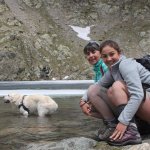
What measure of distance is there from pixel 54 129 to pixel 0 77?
165 ft

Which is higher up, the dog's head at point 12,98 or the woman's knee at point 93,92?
the woman's knee at point 93,92

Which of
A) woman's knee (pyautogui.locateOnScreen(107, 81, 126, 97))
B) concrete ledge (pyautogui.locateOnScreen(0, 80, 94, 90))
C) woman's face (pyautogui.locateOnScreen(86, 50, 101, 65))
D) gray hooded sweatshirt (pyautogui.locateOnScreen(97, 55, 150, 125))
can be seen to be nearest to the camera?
gray hooded sweatshirt (pyautogui.locateOnScreen(97, 55, 150, 125))

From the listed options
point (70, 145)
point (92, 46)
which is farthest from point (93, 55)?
point (70, 145)

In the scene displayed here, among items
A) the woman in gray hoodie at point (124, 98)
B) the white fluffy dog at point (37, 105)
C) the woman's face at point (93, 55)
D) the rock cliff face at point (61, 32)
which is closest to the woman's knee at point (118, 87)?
the woman in gray hoodie at point (124, 98)

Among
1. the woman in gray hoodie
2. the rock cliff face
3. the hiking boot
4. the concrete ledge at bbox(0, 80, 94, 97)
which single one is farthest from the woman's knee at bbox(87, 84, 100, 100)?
the rock cliff face

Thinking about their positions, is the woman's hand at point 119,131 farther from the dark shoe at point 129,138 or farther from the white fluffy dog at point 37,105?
the white fluffy dog at point 37,105

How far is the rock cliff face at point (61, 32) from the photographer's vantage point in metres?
58.6

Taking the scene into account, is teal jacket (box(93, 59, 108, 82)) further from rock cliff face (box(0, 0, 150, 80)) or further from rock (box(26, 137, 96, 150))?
rock cliff face (box(0, 0, 150, 80))

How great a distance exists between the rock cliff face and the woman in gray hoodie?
170 feet

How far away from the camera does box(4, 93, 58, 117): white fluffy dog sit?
1061cm

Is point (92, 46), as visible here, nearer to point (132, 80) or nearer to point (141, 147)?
point (132, 80)

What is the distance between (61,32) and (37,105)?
6117 cm

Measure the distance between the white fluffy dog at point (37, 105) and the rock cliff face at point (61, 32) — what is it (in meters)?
46.2

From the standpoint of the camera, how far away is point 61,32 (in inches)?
2810
